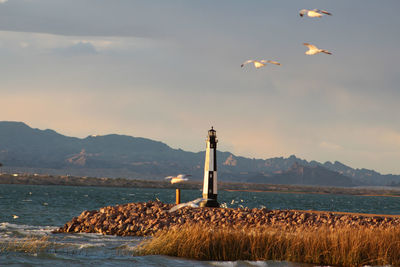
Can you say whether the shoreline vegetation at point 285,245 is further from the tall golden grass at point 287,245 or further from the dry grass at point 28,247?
the dry grass at point 28,247

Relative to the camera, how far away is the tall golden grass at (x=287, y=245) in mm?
18344

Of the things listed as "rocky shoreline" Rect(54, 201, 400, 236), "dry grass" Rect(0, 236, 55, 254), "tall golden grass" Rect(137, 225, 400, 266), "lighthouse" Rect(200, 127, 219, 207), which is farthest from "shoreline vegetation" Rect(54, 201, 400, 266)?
"lighthouse" Rect(200, 127, 219, 207)

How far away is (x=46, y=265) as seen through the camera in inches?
731

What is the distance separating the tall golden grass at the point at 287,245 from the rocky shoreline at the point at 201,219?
5967 mm

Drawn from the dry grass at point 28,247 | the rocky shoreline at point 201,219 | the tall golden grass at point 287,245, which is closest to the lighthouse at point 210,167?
the rocky shoreline at point 201,219

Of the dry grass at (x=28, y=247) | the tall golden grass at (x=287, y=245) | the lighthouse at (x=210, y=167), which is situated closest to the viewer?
the tall golden grass at (x=287, y=245)

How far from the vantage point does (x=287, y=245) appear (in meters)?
19.1

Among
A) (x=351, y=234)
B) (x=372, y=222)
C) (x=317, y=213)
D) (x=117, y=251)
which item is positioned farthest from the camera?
(x=317, y=213)

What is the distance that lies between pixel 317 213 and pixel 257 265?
11.8 m

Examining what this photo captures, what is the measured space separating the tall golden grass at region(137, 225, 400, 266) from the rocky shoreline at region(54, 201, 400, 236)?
Answer: 5.97m

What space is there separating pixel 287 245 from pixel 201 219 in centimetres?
1008

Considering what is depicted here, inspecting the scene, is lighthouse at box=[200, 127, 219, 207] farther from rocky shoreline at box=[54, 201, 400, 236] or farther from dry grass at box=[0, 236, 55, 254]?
dry grass at box=[0, 236, 55, 254]

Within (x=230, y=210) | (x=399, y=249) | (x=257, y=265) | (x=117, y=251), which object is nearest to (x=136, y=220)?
(x=230, y=210)

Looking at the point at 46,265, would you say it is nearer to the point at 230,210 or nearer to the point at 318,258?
the point at 318,258
